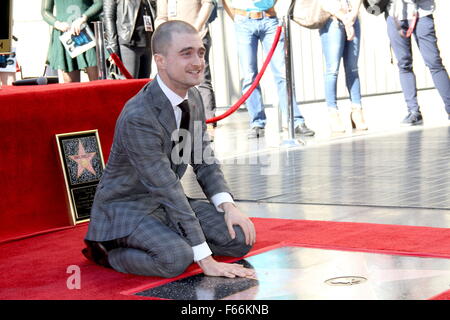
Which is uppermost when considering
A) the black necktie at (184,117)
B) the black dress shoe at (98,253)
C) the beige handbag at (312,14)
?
the beige handbag at (312,14)

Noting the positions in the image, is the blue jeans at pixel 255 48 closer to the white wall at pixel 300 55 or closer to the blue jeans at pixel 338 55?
the blue jeans at pixel 338 55

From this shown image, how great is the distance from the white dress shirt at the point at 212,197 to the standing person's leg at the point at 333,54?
4370 mm

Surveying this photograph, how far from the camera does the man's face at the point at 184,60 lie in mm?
3049

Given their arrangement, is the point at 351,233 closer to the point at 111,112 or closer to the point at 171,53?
the point at 171,53

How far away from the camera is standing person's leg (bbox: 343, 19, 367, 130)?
744 centimetres

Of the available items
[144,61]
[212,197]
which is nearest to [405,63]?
[144,61]

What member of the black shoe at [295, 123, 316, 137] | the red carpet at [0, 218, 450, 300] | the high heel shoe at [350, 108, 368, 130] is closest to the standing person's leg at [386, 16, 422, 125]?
the high heel shoe at [350, 108, 368, 130]

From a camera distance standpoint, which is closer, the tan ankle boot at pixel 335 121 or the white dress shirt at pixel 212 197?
the white dress shirt at pixel 212 197

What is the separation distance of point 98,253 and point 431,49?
4856mm

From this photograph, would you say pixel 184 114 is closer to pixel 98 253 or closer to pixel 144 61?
pixel 98 253

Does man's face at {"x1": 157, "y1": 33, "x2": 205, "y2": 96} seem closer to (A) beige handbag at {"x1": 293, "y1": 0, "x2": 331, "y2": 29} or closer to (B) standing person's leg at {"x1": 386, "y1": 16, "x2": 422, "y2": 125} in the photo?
(A) beige handbag at {"x1": 293, "y1": 0, "x2": 331, "y2": 29}

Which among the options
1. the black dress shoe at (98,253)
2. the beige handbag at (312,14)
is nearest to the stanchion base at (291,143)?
the beige handbag at (312,14)

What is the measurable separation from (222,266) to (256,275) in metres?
0.13

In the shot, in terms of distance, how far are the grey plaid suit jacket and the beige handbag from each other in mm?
4241
